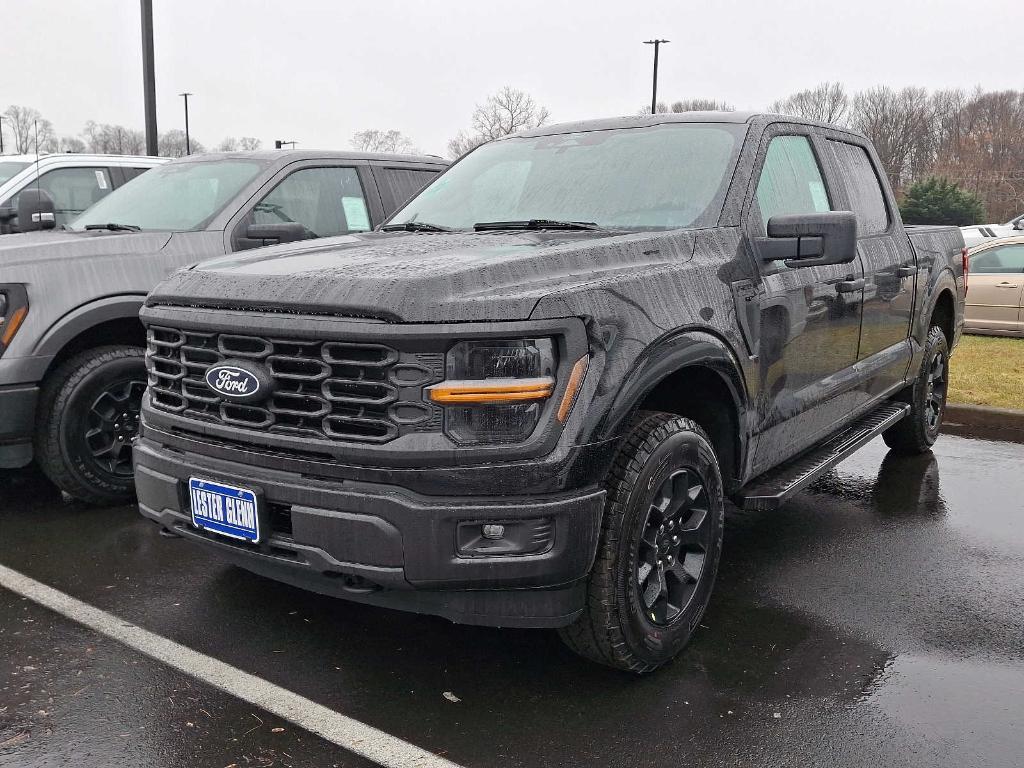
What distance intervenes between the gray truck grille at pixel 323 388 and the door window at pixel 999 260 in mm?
12494

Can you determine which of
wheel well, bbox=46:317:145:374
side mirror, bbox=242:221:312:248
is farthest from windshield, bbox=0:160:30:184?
side mirror, bbox=242:221:312:248

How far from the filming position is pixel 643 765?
9.03ft

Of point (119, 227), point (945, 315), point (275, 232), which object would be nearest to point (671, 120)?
point (275, 232)

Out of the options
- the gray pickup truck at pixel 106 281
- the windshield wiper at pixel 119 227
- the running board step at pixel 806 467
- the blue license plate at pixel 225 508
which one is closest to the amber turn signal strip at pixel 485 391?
the blue license plate at pixel 225 508

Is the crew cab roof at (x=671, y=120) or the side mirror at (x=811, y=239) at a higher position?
the crew cab roof at (x=671, y=120)

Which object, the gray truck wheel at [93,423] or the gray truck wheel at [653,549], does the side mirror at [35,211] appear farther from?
the gray truck wheel at [653,549]

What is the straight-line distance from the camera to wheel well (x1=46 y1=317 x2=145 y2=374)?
16.2 feet

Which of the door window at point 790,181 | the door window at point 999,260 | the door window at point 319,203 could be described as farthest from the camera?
the door window at point 999,260

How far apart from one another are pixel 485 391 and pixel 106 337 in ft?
10.4

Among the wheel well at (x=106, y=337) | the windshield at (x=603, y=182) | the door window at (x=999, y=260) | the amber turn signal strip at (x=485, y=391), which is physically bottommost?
the door window at (x=999, y=260)

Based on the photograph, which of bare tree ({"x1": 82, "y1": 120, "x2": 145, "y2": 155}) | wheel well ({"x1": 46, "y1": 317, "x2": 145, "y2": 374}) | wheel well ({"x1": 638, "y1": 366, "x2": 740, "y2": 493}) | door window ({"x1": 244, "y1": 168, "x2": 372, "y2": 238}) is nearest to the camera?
wheel well ({"x1": 638, "y1": 366, "x2": 740, "y2": 493})

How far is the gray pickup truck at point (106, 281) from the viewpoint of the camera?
4652 millimetres

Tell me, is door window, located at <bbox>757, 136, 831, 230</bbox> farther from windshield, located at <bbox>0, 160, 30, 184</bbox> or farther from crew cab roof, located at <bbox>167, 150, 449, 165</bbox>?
windshield, located at <bbox>0, 160, 30, 184</bbox>

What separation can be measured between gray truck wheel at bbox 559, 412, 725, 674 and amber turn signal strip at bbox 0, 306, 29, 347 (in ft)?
10.2
